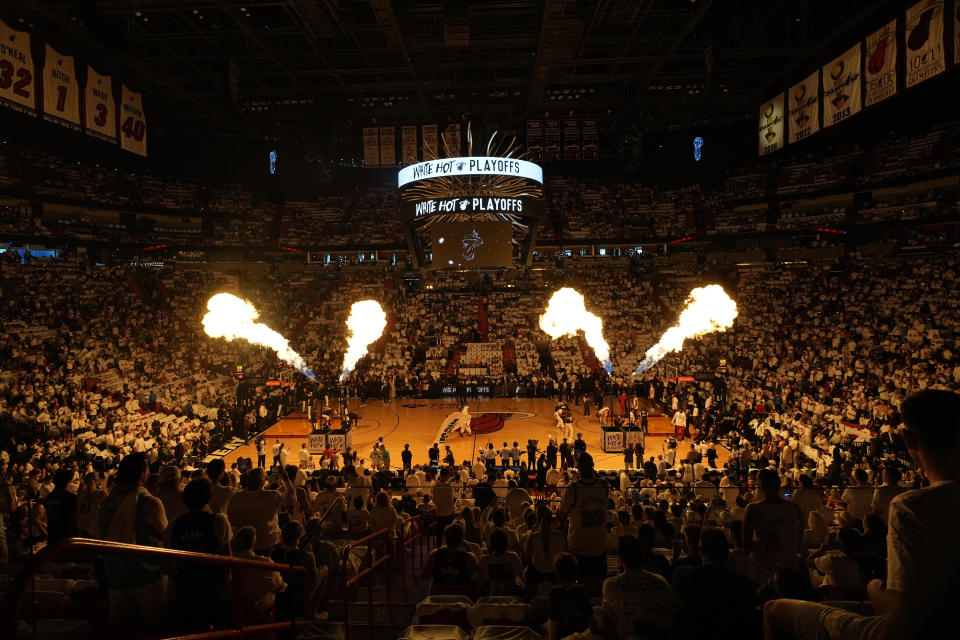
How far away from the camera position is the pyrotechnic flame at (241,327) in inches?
1081

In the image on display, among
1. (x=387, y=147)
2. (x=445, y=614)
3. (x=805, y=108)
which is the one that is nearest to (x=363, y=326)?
(x=387, y=147)

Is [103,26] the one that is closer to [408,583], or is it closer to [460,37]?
[460,37]

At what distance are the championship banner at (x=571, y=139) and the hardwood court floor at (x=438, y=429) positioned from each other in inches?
547

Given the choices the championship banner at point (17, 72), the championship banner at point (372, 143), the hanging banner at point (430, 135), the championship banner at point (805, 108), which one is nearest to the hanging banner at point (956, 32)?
the championship banner at point (805, 108)

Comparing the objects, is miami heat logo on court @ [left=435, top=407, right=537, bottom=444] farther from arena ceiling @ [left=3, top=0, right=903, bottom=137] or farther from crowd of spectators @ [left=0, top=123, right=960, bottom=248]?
crowd of spectators @ [left=0, top=123, right=960, bottom=248]

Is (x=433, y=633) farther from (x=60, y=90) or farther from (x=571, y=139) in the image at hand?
(x=571, y=139)

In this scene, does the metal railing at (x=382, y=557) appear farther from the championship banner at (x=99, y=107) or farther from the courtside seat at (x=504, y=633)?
the championship banner at (x=99, y=107)

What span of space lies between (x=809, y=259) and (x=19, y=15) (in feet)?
129

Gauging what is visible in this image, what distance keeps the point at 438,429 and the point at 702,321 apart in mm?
14407

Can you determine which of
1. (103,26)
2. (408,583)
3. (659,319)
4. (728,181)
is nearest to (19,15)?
(103,26)

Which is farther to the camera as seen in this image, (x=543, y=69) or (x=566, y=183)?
(x=566, y=183)

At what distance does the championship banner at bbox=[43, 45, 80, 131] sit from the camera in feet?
67.1

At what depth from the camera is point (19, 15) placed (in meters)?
20.7

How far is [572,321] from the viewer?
32.9 m
